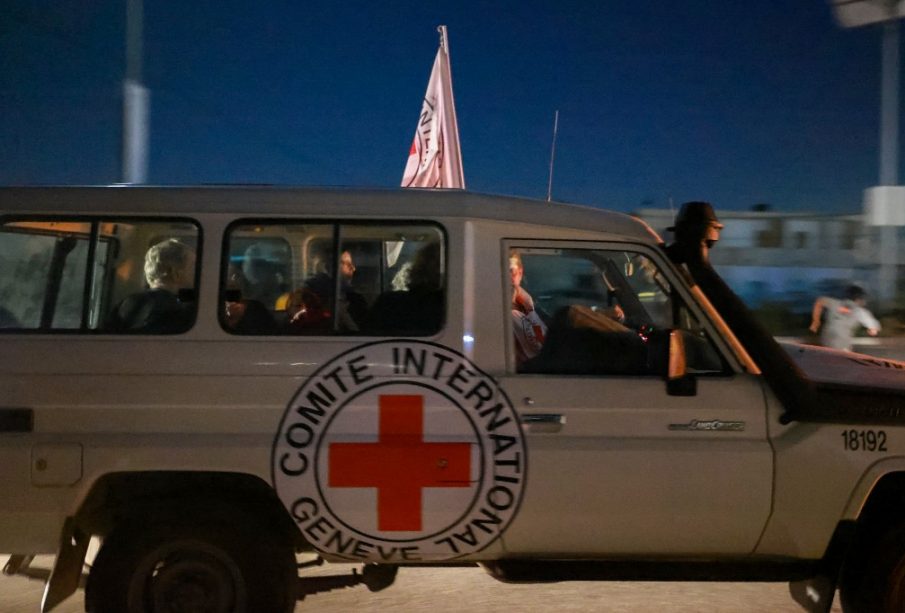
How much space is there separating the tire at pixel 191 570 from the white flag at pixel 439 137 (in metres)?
4.80

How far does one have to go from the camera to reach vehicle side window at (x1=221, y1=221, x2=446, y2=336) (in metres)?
3.99

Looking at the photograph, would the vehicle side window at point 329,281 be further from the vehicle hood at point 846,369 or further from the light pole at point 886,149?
the light pole at point 886,149

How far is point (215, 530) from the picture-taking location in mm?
3984

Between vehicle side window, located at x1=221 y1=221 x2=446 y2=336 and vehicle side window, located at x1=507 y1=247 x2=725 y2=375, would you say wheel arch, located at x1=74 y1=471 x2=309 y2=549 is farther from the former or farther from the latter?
vehicle side window, located at x1=507 y1=247 x2=725 y2=375

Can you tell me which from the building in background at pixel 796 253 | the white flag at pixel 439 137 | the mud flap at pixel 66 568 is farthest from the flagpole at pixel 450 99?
the building in background at pixel 796 253

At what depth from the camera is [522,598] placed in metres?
5.23

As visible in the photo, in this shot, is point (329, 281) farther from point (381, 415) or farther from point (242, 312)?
point (381, 415)

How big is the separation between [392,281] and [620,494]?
4.28ft


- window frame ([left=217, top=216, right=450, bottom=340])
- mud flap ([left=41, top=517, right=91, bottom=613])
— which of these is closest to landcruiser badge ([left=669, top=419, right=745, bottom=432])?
window frame ([left=217, top=216, right=450, bottom=340])

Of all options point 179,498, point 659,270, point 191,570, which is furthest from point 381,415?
point 659,270

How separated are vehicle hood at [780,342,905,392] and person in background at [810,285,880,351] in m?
5.62

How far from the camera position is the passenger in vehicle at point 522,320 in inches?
166

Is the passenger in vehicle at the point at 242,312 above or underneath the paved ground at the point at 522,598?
above

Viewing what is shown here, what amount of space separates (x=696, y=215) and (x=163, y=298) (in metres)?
2.29
